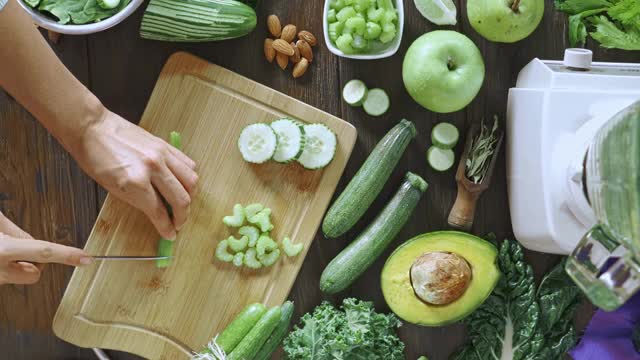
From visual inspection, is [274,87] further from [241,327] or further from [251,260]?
[241,327]

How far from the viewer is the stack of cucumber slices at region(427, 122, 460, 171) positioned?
177 centimetres

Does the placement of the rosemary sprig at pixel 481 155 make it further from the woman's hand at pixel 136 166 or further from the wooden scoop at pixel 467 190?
the woman's hand at pixel 136 166

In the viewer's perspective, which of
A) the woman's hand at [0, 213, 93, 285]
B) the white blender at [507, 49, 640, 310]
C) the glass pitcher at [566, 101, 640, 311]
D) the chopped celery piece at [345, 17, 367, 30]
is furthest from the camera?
the chopped celery piece at [345, 17, 367, 30]

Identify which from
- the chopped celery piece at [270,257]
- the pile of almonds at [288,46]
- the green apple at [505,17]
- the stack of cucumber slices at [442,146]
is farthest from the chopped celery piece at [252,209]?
the green apple at [505,17]

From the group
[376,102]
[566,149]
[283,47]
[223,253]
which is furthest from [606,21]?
[223,253]

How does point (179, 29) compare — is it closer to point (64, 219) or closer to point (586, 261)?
point (64, 219)

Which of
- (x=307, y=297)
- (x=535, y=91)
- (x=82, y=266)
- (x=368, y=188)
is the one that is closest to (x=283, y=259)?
(x=307, y=297)

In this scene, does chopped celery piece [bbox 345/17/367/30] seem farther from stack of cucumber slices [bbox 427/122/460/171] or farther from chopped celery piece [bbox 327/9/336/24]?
stack of cucumber slices [bbox 427/122/460/171]

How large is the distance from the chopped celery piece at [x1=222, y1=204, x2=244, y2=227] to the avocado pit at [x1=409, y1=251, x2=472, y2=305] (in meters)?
0.46

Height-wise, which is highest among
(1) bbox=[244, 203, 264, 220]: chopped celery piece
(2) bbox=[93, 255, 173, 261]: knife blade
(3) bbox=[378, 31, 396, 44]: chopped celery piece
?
(3) bbox=[378, 31, 396, 44]: chopped celery piece

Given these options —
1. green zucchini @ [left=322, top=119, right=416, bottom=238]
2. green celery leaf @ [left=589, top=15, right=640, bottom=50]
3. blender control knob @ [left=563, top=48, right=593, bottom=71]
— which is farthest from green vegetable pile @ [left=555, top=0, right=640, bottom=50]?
green zucchini @ [left=322, top=119, right=416, bottom=238]

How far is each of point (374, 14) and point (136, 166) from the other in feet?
2.24

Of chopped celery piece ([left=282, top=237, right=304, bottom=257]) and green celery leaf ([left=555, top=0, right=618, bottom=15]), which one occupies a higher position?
green celery leaf ([left=555, top=0, right=618, bottom=15])

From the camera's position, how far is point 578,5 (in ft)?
5.42
